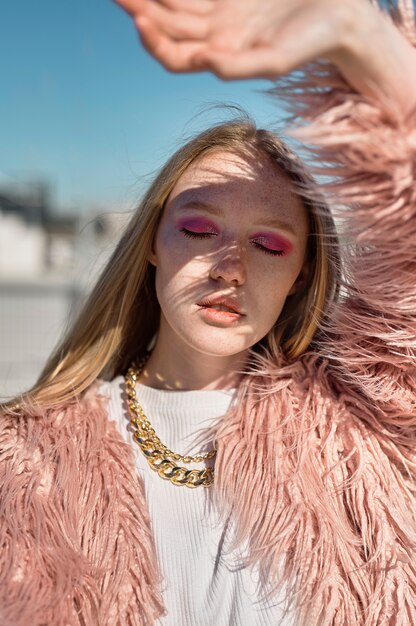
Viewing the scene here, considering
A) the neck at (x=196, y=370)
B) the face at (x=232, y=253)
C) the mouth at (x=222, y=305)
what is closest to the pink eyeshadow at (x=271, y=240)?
the face at (x=232, y=253)

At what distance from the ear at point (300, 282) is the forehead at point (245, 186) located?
114mm

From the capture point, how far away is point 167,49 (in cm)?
67

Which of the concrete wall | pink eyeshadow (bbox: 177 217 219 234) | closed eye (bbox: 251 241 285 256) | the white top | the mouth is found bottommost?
the white top

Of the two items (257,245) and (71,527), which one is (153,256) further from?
(71,527)

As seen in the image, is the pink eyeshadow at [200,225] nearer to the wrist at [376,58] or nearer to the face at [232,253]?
the face at [232,253]

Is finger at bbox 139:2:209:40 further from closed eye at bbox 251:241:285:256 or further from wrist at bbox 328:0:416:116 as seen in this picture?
closed eye at bbox 251:241:285:256

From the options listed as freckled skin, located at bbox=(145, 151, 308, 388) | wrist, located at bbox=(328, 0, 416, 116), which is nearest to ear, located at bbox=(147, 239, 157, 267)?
freckled skin, located at bbox=(145, 151, 308, 388)

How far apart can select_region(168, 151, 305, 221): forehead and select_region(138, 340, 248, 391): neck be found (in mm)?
272

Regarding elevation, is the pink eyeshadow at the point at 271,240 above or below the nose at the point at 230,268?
above

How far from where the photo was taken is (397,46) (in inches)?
30.2

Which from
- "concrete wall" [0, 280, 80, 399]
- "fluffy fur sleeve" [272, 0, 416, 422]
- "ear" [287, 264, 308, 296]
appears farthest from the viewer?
"concrete wall" [0, 280, 80, 399]

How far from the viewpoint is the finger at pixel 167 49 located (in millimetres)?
674

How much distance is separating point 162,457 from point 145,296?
0.34 meters

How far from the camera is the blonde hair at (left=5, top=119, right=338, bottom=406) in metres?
1.14
